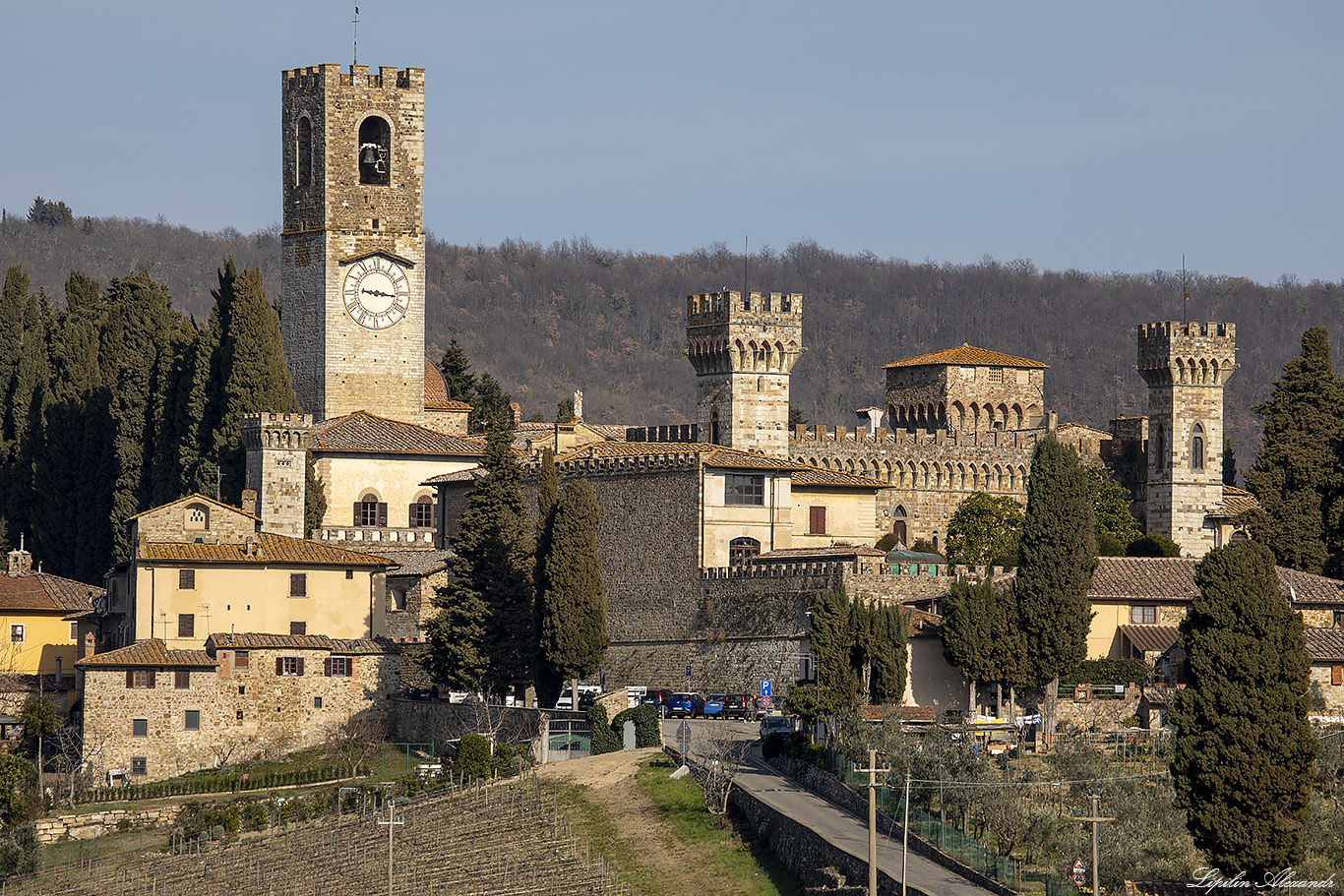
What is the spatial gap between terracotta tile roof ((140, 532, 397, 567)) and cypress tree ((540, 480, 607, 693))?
9402 mm

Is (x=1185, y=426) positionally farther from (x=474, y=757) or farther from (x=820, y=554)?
(x=474, y=757)

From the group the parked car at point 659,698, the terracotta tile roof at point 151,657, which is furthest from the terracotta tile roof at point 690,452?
the terracotta tile roof at point 151,657

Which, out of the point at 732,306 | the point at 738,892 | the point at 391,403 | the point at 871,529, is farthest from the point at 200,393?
the point at 738,892

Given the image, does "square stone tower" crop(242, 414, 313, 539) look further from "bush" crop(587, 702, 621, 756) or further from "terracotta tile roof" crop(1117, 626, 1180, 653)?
"terracotta tile roof" crop(1117, 626, 1180, 653)

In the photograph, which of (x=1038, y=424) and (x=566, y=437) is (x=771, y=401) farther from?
(x=1038, y=424)

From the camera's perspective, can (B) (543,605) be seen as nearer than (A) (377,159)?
Yes

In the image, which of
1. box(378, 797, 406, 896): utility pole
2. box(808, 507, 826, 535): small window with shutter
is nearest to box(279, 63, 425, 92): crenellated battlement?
box(808, 507, 826, 535): small window with shutter

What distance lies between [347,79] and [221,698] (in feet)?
93.5

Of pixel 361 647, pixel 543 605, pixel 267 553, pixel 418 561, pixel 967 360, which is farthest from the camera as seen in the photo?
pixel 967 360

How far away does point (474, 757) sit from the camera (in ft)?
198

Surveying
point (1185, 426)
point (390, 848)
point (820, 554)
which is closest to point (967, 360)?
point (1185, 426)

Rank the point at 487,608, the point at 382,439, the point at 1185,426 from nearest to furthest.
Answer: the point at 487,608 → the point at 382,439 → the point at 1185,426

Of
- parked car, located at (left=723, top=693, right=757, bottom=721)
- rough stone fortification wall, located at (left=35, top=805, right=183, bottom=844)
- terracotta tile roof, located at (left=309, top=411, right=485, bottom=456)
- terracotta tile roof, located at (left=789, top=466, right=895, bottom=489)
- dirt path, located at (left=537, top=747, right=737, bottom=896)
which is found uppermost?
terracotta tile roof, located at (left=309, top=411, right=485, bottom=456)

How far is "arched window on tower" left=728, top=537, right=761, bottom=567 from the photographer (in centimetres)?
7175
